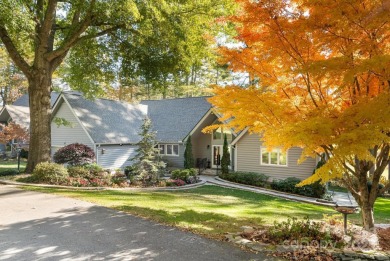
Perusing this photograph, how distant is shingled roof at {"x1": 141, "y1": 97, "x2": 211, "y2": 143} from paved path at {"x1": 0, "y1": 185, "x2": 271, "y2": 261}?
17279 mm

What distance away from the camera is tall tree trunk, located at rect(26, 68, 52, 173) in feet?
49.3

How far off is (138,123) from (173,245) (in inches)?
869

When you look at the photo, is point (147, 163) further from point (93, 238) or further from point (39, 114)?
point (93, 238)

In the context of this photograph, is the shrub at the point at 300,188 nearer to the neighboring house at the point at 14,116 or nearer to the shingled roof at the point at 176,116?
the shingled roof at the point at 176,116

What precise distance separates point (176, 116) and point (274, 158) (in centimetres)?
1112

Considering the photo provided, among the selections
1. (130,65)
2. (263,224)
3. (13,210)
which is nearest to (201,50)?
(130,65)

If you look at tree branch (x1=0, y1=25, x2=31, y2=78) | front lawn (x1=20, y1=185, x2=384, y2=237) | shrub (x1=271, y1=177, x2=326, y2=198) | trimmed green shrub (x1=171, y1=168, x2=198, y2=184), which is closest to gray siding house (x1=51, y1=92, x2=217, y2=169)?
trimmed green shrub (x1=171, y1=168, x2=198, y2=184)

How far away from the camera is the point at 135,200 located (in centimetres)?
1117

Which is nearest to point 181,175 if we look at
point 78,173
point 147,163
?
point 147,163

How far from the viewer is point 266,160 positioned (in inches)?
834

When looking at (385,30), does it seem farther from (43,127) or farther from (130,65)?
(43,127)

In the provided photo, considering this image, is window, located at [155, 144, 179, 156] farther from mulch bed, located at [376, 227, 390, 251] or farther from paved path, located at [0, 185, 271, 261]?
mulch bed, located at [376, 227, 390, 251]

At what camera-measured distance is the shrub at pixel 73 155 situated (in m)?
19.8

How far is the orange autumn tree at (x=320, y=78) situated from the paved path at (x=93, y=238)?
9.33ft
